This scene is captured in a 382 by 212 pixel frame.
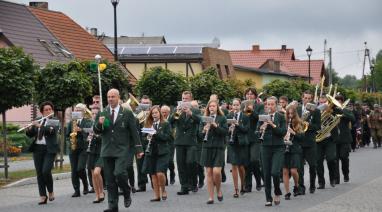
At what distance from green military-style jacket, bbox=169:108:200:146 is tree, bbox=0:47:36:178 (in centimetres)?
457

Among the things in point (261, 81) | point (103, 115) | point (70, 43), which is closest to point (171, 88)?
point (70, 43)

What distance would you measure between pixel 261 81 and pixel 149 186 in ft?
174

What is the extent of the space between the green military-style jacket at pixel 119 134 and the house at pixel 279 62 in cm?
6519

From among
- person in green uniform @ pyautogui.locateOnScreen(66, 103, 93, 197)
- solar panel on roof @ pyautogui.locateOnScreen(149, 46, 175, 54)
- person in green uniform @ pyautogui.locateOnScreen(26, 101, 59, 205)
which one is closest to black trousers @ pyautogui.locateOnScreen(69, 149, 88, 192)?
person in green uniform @ pyautogui.locateOnScreen(66, 103, 93, 197)

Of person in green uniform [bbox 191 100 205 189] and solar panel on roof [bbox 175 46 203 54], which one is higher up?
solar panel on roof [bbox 175 46 203 54]

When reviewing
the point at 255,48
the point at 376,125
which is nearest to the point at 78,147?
the point at 376,125

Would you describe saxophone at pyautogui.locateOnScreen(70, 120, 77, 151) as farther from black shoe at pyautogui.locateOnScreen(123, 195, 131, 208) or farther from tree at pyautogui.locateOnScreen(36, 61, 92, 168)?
tree at pyautogui.locateOnScreen(36, 61, 92, 168)

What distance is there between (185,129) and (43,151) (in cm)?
300

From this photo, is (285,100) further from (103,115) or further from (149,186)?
(103,115)

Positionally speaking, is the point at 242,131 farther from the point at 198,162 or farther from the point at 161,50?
the point at 161,50

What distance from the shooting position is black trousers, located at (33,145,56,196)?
15570 mm

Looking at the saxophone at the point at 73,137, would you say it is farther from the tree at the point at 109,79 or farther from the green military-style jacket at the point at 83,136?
the tree at the point at 109,79

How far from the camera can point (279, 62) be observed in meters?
82.7

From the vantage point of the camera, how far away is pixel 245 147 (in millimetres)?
16812
